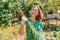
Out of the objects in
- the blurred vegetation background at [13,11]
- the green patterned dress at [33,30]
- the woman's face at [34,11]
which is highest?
the woman's face at [34,11]

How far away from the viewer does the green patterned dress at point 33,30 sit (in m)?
3.15

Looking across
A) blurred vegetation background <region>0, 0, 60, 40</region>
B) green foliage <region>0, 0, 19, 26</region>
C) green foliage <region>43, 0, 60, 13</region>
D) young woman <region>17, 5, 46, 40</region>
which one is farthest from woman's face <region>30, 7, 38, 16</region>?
green foliage <region>43, 0, 60, 13</region>

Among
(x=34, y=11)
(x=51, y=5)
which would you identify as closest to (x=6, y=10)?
(x=51, y=5)

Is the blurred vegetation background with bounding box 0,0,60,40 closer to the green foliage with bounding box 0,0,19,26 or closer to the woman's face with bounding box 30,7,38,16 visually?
the green foliage with bounding box 0,0,19,26

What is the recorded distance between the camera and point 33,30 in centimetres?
314

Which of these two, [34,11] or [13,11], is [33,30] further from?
[13,11]

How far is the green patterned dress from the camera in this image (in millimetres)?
3152

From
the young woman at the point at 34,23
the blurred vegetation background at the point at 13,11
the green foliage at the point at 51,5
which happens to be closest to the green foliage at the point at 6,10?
the blurred vegetation background at the point at 13,11

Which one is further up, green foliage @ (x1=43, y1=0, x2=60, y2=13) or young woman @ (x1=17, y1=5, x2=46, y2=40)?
young woman @ (x1=17, y1=5, x2=46, y2=40)

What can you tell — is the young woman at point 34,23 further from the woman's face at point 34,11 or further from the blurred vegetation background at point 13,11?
the blurred vegetation background at point 13,11

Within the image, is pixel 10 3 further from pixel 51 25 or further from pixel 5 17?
pixel 51 25

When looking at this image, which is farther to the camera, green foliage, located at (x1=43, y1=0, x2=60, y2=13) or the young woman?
green foliage, located at (x1=43, y1=0, x2=60, y2=13)

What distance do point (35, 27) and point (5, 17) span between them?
710 centimetres

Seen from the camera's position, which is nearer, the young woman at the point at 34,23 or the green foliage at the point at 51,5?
the young woman at the point at 34,23
